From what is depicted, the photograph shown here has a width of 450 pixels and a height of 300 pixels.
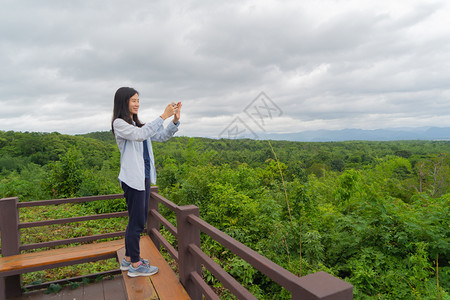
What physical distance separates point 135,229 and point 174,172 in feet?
17.8

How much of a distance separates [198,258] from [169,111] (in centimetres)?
131

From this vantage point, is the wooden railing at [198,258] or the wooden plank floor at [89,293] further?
the wooden plank floor at [89,293]

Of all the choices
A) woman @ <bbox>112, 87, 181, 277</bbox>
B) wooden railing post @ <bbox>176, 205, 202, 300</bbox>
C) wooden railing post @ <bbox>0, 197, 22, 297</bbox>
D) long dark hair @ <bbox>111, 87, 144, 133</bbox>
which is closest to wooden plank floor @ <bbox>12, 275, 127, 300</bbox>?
wooden railing post @ <bbox>0, 197, 22, 297</bbox>

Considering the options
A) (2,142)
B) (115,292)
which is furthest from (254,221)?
(2,142)

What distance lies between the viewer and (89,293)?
298cm

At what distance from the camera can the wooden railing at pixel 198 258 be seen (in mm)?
1060

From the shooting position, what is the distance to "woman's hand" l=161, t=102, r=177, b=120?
2.41 m

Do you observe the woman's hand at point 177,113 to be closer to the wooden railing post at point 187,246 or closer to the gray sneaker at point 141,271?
the wooden railing post at point 187,246

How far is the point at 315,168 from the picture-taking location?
37156 millimetres

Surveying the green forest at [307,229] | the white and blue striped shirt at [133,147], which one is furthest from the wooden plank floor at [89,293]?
the white and blue striped shirt at [133,147]

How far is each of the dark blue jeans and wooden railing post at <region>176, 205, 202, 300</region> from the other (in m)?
0.36

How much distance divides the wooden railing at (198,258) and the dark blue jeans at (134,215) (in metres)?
0.31

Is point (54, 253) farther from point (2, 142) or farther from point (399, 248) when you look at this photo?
point (2, 142)

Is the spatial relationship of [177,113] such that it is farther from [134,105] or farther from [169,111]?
[134,105]
